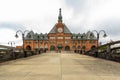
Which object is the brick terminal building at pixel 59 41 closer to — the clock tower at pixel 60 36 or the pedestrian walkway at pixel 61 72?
the clock tower at pixel 60 36

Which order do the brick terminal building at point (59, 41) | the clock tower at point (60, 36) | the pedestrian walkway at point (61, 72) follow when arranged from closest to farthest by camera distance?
the pedestrian walkway at point (61, 72), the brick terminal building at point (59, 41), the clock tower at point (60, 36)

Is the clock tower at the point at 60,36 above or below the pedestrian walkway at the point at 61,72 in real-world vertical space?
above

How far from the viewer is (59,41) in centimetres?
11119

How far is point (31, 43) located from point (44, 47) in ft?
29.1

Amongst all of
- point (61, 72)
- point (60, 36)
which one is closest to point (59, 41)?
point (60, 36)

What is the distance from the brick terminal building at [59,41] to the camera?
110625 mm

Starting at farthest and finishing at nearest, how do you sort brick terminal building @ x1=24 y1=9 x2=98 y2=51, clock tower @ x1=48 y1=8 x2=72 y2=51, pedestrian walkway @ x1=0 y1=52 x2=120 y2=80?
clock tower @ x1=48 y1=8 x2=72 y2=51
brick terminal building @ x1=24 y1=9 x2=98 y2=51
pedestrian walkway @ x1=0 y1=52 x2=120 y2=80

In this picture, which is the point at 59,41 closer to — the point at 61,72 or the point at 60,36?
the point at 60,36

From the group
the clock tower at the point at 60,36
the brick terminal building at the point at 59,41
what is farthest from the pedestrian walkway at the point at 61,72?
the clock tower at the point at 60,36

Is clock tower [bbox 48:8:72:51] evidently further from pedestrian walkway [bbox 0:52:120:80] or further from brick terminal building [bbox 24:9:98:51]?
pedestrian walkway [bbox 0:52:120:80]

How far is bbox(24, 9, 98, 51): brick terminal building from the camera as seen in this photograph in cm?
11062

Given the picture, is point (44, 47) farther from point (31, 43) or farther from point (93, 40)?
point (93, 40)

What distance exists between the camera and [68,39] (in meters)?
111

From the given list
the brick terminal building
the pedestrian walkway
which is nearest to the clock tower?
the brick terminal building
